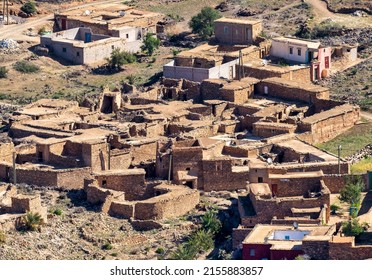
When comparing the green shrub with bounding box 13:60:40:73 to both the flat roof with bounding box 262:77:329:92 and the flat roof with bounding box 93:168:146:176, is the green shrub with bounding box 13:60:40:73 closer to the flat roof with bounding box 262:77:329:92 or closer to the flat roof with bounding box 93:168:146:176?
the flat roof with bounding box 262:77:329:92

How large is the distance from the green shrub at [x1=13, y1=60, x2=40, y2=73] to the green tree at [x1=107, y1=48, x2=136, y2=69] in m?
3.46

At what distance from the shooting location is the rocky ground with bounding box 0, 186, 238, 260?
2303 inches

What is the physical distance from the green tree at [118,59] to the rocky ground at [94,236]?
71.9 feet

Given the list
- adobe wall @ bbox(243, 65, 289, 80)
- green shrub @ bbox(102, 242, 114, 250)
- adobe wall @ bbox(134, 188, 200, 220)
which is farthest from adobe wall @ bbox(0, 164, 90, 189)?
adobe wall @ bbox(243, 65, 289, 80)

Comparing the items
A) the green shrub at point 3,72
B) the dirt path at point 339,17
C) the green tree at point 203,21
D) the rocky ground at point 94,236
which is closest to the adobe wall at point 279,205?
the rocky ground at point 94,236

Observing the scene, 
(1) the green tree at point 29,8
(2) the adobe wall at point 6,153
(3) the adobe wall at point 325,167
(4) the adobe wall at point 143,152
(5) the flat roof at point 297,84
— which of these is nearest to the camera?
(3) the adobe wall at point 325,167

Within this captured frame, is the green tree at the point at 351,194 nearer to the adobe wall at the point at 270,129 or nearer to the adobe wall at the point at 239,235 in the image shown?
the adobe wall at the point at 239,235

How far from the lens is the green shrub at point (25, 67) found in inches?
3346

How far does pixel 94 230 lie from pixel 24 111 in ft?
48.9

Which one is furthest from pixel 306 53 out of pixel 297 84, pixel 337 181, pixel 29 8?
pixel 29 8

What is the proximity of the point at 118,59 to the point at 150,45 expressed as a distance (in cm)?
300

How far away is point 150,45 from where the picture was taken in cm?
8794

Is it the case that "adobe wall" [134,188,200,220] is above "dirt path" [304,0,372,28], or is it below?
below

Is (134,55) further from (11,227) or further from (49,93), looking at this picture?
(11,227)
